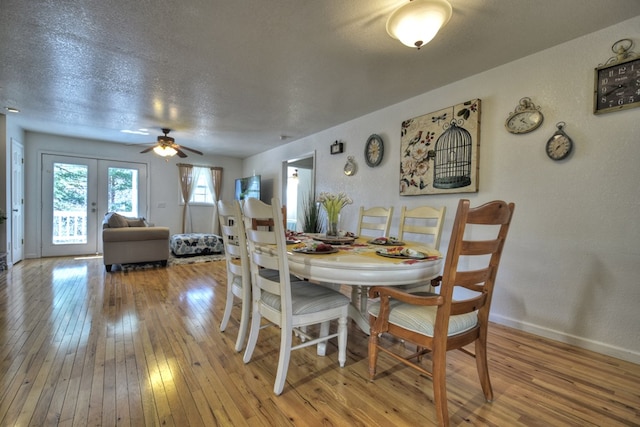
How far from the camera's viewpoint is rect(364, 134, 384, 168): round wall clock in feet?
12.0

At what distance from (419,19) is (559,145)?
1.57 meters

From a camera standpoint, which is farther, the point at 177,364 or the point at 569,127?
the point at 569,127

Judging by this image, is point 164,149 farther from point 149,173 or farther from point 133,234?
point 149,173

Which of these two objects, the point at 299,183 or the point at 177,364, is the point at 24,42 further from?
the point at 299,183

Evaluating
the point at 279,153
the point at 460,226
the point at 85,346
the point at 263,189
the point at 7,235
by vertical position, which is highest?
the point at 279,153

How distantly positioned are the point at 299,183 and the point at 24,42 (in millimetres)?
5042

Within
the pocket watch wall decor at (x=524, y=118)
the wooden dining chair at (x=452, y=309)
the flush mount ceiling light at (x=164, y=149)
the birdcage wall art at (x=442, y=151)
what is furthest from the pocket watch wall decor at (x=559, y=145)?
the flush mount ceiling light at (x=164, y=149)

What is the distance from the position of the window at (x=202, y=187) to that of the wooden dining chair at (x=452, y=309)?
6.50 m

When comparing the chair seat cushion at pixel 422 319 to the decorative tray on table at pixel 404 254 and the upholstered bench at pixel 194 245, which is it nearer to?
the decorative tray on table at pixel 404 254

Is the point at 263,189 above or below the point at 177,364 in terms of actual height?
above

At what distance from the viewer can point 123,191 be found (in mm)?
6145

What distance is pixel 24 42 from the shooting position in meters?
2.21

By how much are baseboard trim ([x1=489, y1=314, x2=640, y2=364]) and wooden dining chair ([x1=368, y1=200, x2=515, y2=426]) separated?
118 cm

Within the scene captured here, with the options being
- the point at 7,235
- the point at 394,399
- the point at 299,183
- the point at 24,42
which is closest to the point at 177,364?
the point at 394,399
